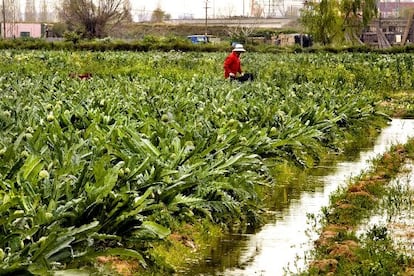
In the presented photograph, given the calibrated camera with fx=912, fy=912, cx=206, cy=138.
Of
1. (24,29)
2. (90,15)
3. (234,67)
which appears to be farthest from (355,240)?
(24,29)

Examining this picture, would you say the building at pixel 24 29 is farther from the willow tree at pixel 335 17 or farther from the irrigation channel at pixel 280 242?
the irrigation channel at pixel 280 242

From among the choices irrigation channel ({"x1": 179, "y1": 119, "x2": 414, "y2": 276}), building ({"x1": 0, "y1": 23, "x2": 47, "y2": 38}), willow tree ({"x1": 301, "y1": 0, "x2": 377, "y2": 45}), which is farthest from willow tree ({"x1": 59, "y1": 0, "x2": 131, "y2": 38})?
irrigation channel ({"x1": 179, "y1": 119, "x2": 414, "y2": 276})

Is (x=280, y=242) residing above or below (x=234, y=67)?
below

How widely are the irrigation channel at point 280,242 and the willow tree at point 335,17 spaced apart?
2268 inches

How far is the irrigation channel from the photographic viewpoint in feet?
22.4

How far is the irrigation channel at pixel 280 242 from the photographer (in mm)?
6824

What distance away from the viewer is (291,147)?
11961 mm

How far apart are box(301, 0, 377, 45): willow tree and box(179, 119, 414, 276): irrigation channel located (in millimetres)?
57614

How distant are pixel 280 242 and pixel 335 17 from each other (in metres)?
61.4

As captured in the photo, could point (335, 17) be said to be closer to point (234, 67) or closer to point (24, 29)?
point (234, 67)

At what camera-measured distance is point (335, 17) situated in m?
67.7

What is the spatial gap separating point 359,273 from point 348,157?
764 centimetres

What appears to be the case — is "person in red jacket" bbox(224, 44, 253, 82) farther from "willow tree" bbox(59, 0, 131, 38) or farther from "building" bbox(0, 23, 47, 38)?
"building" bbox(0, 23, 47, 38)

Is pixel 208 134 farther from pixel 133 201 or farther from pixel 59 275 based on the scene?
pixel 59 275
